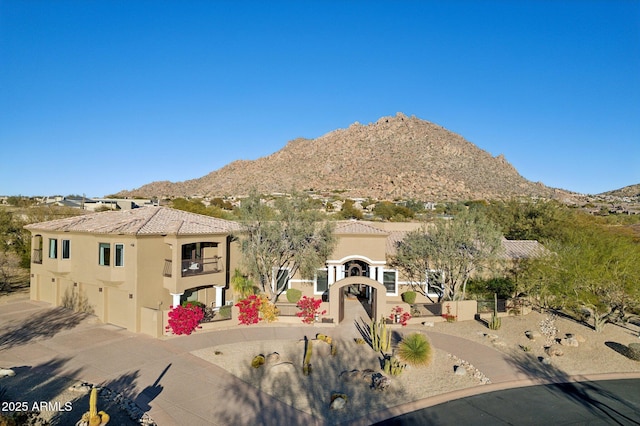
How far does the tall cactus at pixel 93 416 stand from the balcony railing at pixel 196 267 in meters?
9.69

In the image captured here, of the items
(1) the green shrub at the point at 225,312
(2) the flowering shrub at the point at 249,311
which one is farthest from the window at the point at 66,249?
(2) the flowering shrub at the point at 249,311

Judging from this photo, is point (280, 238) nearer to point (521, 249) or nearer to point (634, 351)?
point (634, 351)

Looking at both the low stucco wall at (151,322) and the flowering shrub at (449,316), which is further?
the flowering shrub at (449,316)

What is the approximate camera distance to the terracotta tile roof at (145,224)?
68.8ft

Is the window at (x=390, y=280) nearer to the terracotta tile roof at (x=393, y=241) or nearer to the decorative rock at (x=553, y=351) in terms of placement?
the terracotta tile roof at (x=393, y=241)

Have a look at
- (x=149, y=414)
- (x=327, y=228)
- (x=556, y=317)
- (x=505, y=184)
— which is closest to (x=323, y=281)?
(x=327, y=228)

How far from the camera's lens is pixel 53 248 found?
78.4 ft

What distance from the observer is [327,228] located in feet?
81.7

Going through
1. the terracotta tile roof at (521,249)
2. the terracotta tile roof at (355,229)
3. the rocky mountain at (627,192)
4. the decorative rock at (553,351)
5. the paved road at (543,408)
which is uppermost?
the rocky mountain at (627,192)

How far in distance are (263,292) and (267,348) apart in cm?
672

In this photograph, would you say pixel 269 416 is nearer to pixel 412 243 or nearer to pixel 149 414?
pixel 149 414

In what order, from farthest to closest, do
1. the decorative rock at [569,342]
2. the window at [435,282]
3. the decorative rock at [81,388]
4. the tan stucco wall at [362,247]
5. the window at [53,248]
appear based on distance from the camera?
the tan stucco wall at [362,247]
the window at [435,282]
the window at [53,248]
the decorative rock at [569,342]
the decorative rock at [81,388]

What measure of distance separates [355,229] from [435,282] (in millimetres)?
6328

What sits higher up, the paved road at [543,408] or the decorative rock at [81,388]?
the decorative rock at [81,388]
